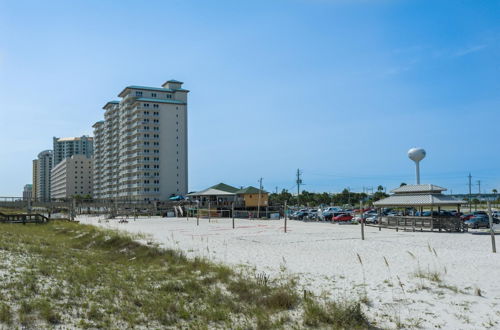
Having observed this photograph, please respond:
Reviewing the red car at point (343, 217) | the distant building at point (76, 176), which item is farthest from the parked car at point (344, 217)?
the distant building at point (76, 176)

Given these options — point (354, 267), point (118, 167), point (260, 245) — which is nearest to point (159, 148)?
point (118, 167)

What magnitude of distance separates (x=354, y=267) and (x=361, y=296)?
4.35m

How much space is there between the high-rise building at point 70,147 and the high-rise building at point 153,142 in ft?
306

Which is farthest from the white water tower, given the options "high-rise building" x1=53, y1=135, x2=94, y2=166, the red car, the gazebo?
"high-rise building" x1=53, y1=135, x2=94, y2=166

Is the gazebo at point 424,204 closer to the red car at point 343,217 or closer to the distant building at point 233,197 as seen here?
the red car at point 343,217

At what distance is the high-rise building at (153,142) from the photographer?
332ft

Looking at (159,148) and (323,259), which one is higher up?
(159,148)

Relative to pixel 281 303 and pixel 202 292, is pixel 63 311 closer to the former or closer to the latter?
pixel 202 292

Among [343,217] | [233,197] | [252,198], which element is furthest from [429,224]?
[233,197]

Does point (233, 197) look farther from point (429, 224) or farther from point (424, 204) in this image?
point (424, 204)

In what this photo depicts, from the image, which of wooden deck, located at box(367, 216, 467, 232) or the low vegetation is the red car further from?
the low vegetation

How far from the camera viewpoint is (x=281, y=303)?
8.82 metres

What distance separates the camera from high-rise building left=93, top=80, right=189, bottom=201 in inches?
3989

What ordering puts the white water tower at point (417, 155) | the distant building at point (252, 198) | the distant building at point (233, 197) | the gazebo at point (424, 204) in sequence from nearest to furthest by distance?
the gazebo at point (424, 204) < the white water tower at point (417, 155) < the distant building at point (252, 198) < the distant building at point (233, 197)
